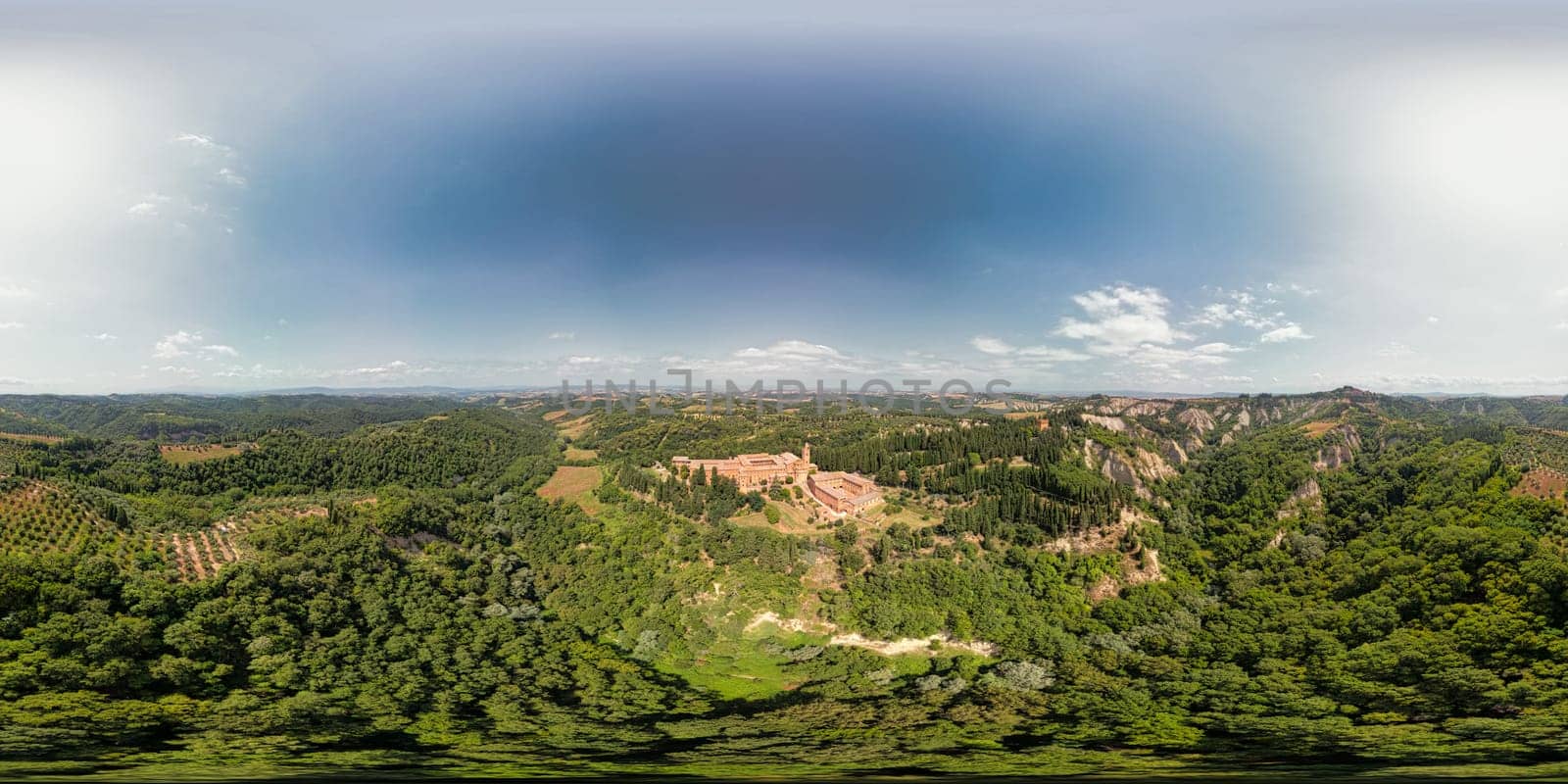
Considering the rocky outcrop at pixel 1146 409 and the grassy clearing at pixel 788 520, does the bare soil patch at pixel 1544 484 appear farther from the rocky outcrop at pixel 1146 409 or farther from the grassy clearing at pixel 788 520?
the grassy clearing at pixel 788 520

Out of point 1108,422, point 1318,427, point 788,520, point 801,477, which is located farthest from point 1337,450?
point 788,520

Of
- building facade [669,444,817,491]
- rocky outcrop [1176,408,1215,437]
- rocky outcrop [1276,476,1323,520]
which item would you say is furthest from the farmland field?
rocky outcrop [1176,408,1215,437]

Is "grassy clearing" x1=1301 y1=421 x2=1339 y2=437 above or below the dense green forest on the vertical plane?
above

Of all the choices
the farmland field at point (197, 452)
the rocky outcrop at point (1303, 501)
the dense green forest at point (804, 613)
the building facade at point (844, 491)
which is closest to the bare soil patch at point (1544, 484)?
the dense green forest at point (804, 613)

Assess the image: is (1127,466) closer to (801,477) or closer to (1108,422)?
(1108,422)

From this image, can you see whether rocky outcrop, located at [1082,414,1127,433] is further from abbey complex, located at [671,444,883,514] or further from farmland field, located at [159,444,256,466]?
farmland field, located at [159,444,256,466]
